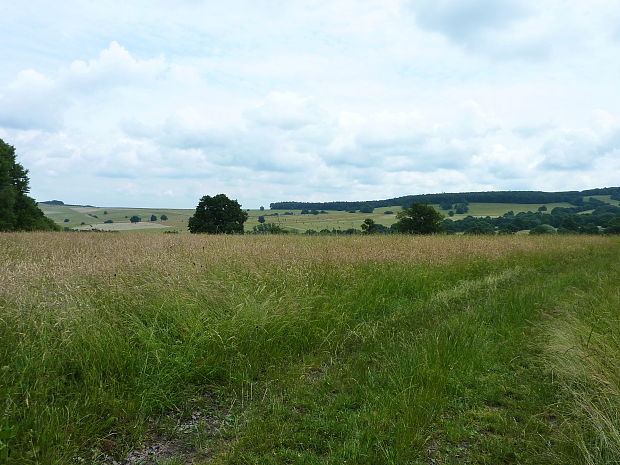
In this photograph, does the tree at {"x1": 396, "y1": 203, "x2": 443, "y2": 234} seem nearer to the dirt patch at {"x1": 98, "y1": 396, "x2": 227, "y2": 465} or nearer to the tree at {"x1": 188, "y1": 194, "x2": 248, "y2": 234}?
the tree at {"x1": 188, "y1": 194, "x2": 248, "y2": 234}

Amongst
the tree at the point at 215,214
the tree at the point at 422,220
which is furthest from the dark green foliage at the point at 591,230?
the tree at the point at 215,214

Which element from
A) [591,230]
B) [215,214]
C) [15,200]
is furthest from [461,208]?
[15,200]

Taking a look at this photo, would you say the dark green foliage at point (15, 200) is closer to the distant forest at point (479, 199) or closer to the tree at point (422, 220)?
the tree at point (422, 220)

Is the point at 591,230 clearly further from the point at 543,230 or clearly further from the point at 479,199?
the point at 479,199

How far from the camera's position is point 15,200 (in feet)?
118

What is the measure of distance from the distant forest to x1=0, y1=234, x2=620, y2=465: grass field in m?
79.3

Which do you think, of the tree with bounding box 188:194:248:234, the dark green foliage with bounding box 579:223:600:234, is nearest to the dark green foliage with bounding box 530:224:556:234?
the dark green foliage with bounding box 579:223:600:234

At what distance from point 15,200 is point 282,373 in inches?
1677

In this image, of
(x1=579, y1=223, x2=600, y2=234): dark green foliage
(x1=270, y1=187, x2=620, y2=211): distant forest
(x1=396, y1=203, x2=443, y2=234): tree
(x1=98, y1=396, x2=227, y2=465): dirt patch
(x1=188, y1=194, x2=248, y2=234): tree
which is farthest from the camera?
(x1=270, y1=187, x2=620, y2=211): distant forest

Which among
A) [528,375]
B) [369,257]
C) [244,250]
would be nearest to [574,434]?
[528,375]

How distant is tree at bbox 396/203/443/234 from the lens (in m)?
43.9

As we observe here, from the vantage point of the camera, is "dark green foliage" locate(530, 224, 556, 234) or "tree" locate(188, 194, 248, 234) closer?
"dark green foliage" locate(530, 224, 556, 234)

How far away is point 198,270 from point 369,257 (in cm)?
509

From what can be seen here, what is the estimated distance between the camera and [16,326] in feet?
13.1
